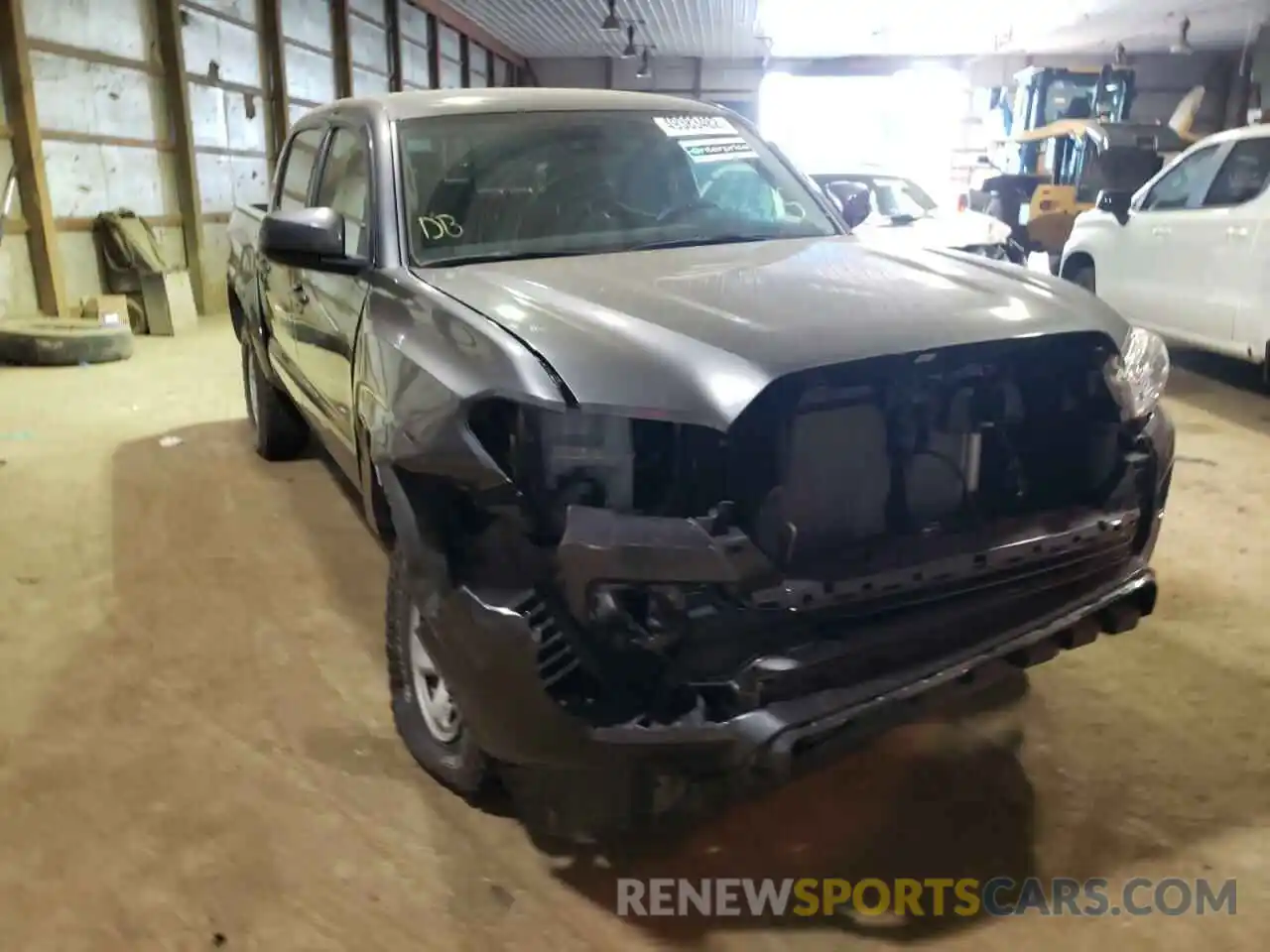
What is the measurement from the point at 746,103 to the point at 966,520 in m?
21.1

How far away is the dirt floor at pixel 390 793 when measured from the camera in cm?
186

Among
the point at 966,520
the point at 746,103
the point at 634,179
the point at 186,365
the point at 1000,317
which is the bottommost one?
the point at 186,365

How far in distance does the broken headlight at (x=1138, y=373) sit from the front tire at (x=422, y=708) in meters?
1.54

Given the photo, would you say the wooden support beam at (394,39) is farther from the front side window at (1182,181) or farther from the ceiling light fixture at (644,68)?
the front side window at (1182,181)

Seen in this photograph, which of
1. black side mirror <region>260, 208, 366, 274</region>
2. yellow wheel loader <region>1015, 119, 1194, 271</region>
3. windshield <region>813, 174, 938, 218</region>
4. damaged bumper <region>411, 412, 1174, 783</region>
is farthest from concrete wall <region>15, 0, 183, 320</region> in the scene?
yellow wheel loader <region>1015, 119, 1194, 271</region>

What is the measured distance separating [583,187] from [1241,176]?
4872mm

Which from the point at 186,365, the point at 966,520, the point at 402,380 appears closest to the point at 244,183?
the point at 186,365

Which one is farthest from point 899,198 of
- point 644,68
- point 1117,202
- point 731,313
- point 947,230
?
point 644,68

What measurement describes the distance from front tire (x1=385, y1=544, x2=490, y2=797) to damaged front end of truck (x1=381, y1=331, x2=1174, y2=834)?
28 cm

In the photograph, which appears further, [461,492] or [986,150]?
[986,150]

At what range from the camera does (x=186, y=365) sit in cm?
748

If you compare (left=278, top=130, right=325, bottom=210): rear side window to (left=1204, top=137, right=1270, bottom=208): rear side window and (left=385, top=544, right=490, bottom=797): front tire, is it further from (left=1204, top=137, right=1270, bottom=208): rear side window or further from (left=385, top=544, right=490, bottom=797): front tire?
(left=1204, top=137, right=1270, bottom=208): rear side window

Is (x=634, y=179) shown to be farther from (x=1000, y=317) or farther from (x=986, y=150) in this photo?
(x=986, y=150)

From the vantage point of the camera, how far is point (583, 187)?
2.92m
